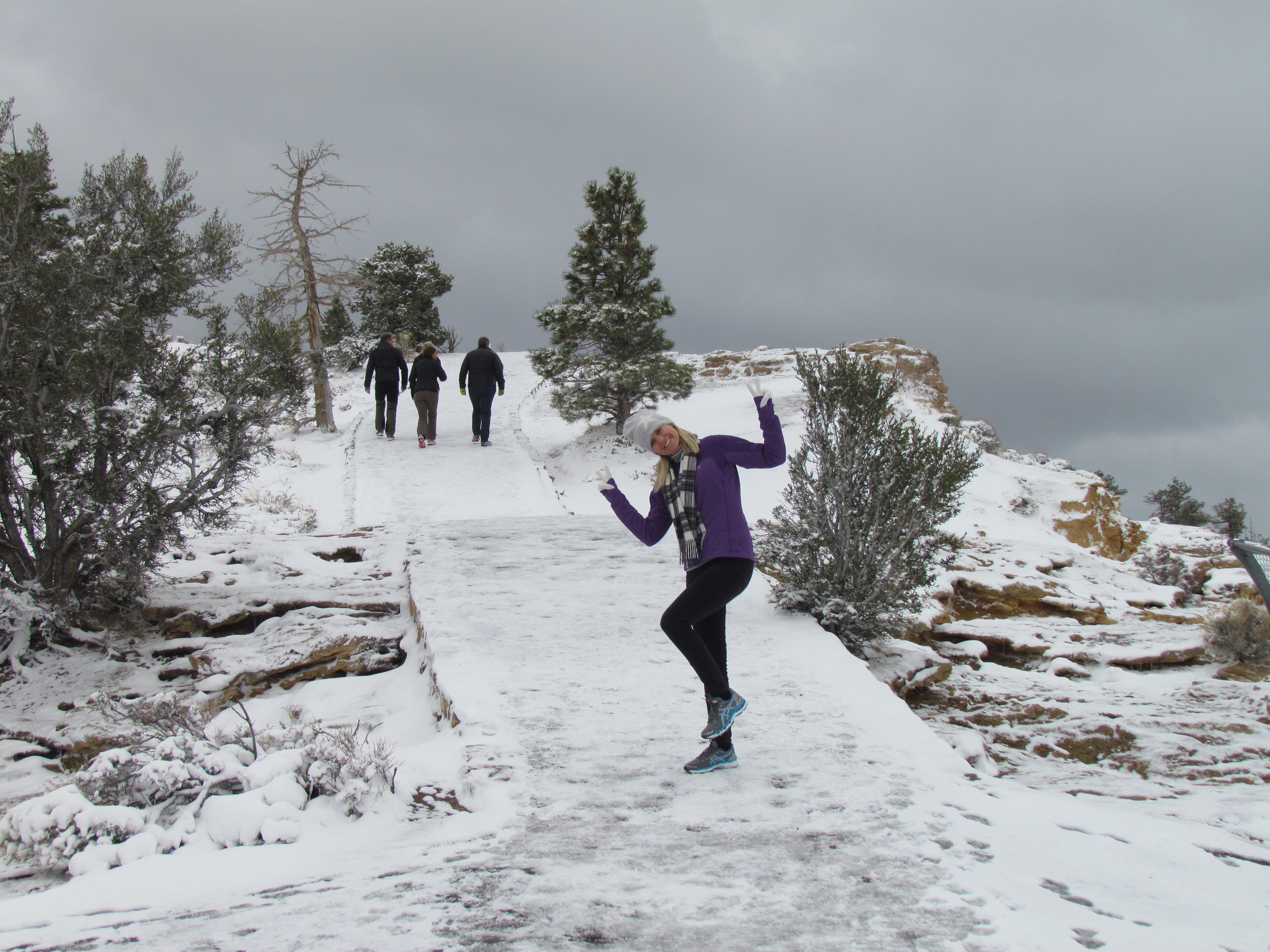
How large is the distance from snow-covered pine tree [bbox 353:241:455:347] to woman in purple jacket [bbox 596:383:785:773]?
1268 inches

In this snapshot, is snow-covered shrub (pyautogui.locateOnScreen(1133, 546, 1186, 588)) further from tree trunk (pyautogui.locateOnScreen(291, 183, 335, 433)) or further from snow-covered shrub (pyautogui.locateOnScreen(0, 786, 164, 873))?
tree trunk (pyautogui.locateOnScreen(291, 183, 335, 433))

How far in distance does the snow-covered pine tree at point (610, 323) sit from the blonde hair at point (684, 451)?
467 inches

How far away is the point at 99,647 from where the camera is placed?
268 inches

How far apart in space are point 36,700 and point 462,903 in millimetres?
5494

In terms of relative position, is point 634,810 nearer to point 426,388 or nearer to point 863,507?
point 863,507

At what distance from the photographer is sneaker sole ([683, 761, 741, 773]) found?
3770 mm

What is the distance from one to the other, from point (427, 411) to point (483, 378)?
1318 mm

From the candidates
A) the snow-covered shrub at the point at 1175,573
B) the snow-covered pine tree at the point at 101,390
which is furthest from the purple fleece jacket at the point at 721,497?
the snow-covered shrub at the point at 1175,573

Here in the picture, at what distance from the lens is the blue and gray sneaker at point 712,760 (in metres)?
3.77

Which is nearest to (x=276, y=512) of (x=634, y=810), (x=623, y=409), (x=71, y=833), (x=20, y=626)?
(x=20, y=626)

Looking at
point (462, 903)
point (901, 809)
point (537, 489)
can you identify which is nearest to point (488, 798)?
point (462, 903)

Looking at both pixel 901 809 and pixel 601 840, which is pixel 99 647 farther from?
pixel 901 809

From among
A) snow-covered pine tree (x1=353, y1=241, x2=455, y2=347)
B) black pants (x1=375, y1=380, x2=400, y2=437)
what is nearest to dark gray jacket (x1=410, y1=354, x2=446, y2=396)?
black pants (x1=375, y1=380, x2=400, y2=437)

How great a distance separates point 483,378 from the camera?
50.8 ft
